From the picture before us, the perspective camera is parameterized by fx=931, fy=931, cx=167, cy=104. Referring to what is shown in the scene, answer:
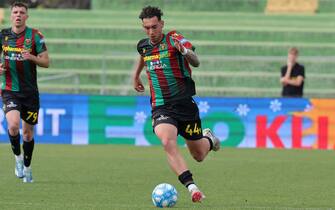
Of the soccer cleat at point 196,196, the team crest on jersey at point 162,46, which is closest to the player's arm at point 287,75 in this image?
the team crest on jersey at point 162,46

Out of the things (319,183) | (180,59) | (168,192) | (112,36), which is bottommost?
(112,36)

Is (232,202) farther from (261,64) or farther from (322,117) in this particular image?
(261,64)

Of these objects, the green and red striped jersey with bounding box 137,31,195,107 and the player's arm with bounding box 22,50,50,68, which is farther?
the player's arm with bounding box 22,50,50,68

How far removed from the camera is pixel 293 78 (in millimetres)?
20250

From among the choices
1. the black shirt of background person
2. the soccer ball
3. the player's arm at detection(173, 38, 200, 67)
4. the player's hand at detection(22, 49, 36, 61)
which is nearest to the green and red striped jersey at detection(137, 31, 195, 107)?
the player's arm at detection(173, 38, 200, 67)

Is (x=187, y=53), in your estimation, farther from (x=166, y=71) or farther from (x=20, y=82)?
(x=20, y=82)

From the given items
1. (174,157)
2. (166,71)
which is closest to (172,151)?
(174,157)

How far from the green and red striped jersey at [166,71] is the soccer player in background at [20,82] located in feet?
7.18

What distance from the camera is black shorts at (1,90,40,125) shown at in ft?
40.3

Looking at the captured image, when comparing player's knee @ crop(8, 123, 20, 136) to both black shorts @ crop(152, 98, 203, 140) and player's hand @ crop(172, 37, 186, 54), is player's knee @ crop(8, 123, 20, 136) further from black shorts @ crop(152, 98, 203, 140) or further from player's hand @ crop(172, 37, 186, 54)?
player's hand @ crop(172, 37, 186, 54)

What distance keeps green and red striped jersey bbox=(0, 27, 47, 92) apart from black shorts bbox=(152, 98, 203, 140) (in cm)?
262

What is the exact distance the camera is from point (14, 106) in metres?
12.2

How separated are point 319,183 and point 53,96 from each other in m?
9.06

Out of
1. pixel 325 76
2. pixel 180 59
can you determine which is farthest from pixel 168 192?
pixel 325 76
